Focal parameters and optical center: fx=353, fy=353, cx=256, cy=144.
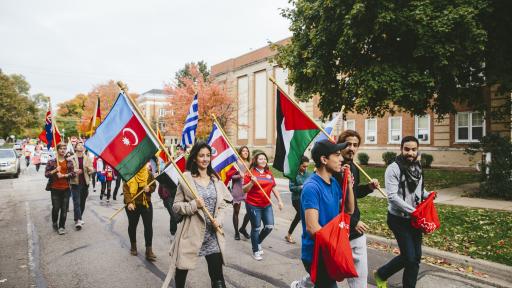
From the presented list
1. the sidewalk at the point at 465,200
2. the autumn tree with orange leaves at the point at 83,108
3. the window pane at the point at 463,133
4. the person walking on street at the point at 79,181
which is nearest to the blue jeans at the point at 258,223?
the person walking on street at the point at 79,181

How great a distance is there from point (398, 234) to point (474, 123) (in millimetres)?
22521

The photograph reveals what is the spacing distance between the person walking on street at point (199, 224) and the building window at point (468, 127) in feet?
76.2

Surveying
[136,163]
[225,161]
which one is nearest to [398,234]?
[136,163]

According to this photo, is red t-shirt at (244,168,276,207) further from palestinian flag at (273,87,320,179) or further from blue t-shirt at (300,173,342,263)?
blue t-shirt at (300,173,342,263)

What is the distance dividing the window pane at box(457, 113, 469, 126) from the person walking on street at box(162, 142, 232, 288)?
2383 cm

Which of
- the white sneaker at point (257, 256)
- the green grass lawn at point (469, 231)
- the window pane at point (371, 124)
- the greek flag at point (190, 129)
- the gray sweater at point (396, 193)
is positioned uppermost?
the window pane at point (371, 124)

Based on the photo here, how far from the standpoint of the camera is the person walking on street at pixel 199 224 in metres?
3.71

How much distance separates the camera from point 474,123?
22.8 m

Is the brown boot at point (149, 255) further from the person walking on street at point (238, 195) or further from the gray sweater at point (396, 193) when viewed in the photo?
the gray sweater at point (396, 193)

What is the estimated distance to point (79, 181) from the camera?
874cm

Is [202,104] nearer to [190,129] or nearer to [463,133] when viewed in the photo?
[463,133]

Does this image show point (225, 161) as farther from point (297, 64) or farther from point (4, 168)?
point (4, 168)

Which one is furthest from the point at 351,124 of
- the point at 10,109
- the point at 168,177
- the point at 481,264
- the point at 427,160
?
the point at 10,109

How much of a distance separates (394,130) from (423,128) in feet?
7.26
